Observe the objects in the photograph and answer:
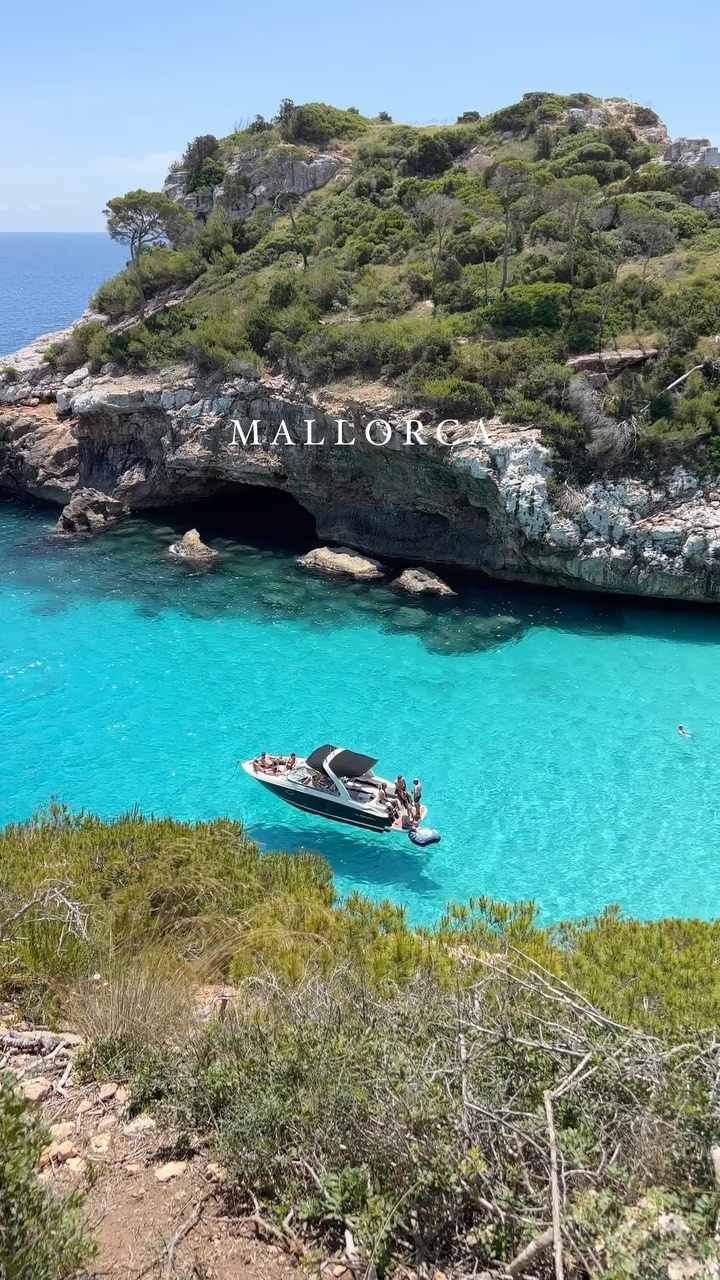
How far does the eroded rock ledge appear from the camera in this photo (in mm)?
24109

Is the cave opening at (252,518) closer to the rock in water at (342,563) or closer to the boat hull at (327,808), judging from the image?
the rock in water at (342,563)

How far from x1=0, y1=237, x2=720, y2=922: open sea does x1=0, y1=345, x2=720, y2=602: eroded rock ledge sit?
1704mm

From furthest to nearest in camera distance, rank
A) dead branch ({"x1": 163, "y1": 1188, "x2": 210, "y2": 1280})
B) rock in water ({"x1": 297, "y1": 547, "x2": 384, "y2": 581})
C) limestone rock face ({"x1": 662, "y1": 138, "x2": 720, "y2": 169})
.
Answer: limestone rock face ({"x1": 662, "y1": 138, "x2": 720, "y2": 169}) → rock in water ({"x1": 297, "y1": 547, "x2": 384, "y2": 581}) → dead branch ({"x1": 163, "y1": 1188, "x2": 210, "y2": 1280})

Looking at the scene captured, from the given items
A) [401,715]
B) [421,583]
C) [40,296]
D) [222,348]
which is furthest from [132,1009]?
[40,296]

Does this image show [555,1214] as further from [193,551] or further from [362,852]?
[193,551]

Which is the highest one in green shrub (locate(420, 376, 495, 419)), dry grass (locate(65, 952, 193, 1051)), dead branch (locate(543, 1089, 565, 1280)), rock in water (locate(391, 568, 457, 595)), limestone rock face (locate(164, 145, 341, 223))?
limestone rock face (locate(164, 145, 341, 223))

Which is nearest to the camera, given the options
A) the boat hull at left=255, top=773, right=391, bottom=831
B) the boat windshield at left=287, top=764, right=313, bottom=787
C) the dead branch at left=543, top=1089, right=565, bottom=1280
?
the dead branch at left=543, top=1089, right=565, bottom=1280

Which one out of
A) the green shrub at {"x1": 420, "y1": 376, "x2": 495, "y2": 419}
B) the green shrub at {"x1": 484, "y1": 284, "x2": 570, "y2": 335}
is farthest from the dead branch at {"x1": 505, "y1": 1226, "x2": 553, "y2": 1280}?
the green shrub at {"x1": 484, "y1": 284, "x2": 570, "y2": 335}

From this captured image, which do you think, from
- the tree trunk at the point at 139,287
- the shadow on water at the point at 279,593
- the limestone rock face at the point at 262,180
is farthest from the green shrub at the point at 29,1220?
the limestone rock face at the point at 262,180

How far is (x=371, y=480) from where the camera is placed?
92.3 ft

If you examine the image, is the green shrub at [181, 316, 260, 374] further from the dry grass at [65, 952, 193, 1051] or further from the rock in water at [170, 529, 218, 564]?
the dry grass at [65, 952, 193, 1051]

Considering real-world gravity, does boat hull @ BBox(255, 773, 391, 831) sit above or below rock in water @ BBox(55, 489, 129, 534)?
below

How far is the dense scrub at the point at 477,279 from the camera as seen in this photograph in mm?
25781

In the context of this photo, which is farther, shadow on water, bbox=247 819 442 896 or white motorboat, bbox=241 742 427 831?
white motorboat, bbox=241 742 427 831
